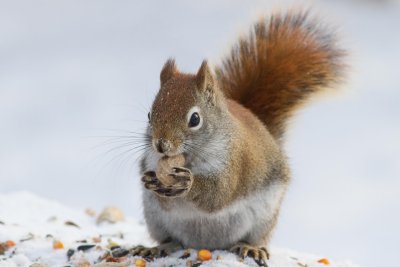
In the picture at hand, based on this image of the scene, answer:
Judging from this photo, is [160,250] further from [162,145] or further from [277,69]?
[277,69]

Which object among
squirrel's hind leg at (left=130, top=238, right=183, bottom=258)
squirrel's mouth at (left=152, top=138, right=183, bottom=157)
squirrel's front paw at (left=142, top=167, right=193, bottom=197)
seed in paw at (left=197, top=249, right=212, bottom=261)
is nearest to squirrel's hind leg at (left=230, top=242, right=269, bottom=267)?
seed in paw at (left=197, top=249, right=212, bottom=261)

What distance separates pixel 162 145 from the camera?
2525mm

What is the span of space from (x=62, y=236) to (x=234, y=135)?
3.86ft

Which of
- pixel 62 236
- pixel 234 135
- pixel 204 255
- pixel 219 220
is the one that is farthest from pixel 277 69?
pixel 62 236

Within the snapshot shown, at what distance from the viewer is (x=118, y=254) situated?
3115mm

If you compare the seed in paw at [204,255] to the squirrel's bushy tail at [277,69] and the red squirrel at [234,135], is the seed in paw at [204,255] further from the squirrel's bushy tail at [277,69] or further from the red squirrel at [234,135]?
the squirrel's bushy tail at [277,69]

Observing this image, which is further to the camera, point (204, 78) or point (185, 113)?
point (204, 78)

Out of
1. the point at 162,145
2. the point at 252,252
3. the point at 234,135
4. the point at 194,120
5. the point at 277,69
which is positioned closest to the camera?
the point at 162,145

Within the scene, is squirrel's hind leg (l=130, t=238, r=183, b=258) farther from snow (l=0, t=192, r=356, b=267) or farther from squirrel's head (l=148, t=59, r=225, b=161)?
squirrel's head (l=148, t=59, r=225, b=161)

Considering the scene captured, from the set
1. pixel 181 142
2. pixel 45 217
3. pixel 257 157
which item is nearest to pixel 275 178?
pixel 257 157

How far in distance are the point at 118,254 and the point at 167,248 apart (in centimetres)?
23

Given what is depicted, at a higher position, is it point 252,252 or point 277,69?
point 277,69

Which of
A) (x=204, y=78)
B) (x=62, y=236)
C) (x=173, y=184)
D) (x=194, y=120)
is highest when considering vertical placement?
(x=204, y=78)

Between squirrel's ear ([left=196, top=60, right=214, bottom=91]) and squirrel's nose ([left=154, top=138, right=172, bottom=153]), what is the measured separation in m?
0.31
